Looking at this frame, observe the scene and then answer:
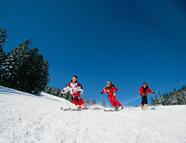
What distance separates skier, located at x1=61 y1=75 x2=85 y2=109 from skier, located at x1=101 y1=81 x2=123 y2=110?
187cm

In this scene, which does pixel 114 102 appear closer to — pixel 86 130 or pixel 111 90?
pixel 111 90

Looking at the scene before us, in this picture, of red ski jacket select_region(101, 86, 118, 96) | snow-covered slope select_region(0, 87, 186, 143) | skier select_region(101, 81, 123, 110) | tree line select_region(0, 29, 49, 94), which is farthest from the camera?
tree line select_region(0, 29, 49, 94)

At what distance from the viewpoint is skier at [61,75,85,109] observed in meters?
14.9

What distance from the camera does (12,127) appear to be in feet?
22.8

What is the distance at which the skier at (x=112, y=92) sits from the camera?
50.7 feet

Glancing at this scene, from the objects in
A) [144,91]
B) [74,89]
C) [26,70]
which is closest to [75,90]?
[74,89]

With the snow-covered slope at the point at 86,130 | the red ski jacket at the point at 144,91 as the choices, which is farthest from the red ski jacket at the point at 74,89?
the snow-covered slope at the point at 86,130

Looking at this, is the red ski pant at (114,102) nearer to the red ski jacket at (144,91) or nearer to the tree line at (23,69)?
the red ski jacket at (144,91)

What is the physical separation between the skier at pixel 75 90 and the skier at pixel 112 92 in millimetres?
1867

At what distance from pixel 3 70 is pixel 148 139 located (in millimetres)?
50224

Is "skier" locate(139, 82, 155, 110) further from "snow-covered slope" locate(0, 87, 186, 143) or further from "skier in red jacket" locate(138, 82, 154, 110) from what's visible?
"snow-covered slope" locate(0, 87, 186, 143)

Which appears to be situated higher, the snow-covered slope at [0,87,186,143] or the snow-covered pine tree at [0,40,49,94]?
the snow-covered pine tree at [0,40,49,94]

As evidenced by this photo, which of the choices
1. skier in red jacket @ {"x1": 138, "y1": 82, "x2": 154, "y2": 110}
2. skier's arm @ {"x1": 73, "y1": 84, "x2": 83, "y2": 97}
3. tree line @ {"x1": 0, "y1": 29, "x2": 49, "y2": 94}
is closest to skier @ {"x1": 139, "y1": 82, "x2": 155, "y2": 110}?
skier in red jacket @ {"x1": 138, "y1": 82, "x2": 154, "y2": 110}

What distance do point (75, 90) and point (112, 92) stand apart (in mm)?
2669
